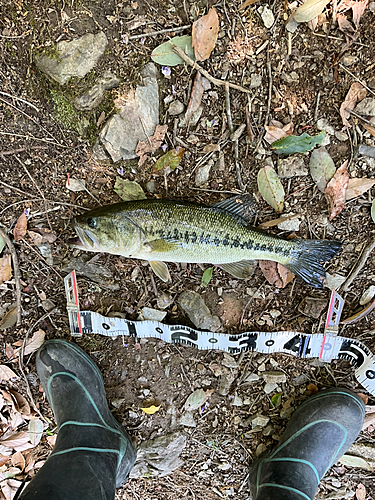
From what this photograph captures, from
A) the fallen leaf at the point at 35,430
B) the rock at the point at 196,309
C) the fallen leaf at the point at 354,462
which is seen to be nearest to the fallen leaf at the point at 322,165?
the rock at the point at 196,309

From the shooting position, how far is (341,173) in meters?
3.14

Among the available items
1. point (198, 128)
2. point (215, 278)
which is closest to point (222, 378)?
point (215, 278)

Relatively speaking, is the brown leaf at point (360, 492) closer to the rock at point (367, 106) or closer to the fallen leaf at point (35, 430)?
the fallen leaf at point (35, 430)

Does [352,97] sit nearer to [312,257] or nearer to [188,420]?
[312,257]

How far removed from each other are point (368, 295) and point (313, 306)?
2.06 feet

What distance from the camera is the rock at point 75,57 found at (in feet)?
9.86

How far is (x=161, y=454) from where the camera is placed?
3498 millimetres

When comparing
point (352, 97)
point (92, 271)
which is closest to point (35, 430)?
point (92, 271)

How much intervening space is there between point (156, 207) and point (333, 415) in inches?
116

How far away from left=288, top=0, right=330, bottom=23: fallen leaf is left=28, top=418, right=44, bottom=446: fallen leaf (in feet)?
17.2

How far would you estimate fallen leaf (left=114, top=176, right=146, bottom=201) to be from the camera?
3203mm

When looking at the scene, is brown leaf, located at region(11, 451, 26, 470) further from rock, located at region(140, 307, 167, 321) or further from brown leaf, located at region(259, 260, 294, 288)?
brown leaf, located at region(259, 260, 294, 288)

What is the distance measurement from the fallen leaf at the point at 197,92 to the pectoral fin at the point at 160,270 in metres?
1.57

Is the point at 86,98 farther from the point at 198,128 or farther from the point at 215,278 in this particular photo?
the point at 215,278
